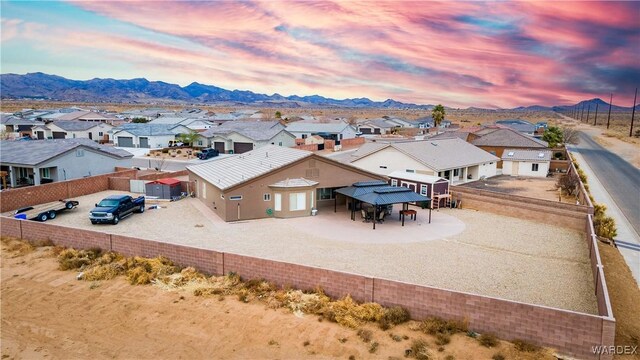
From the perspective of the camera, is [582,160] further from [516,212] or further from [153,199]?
[153,199]

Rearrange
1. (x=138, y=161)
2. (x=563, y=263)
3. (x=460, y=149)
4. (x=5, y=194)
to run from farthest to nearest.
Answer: (x=138, y=161)
(x=460, y=149)
(x=5, y=194)
(x=563, y=263)

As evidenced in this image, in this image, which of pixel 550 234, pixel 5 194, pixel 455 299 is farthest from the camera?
pixel 5 194

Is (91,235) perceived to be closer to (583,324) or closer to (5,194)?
(5,194)

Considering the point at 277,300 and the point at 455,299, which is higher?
the point at 455,299

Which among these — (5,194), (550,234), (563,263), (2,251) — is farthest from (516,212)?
(5,194)

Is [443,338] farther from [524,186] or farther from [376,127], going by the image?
[376,127]

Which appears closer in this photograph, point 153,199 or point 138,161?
point 153,199

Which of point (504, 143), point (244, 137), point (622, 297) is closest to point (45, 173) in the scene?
point (244, 137)
